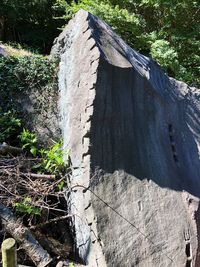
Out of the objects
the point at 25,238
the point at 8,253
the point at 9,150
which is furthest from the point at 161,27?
the point at 8,253

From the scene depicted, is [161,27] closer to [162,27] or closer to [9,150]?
[162,27]

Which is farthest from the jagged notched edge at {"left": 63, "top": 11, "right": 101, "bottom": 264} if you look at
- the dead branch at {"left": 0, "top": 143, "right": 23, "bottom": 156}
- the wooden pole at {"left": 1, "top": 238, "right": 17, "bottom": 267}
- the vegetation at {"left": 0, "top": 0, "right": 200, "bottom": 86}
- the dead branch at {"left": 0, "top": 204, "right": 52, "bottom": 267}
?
the vegetation at {"left": 0, "top": 0, "right": 200, "bottom": 86}

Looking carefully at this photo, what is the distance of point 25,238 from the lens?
3.10 metres

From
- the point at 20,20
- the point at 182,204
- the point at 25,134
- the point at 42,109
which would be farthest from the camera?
the point at 20,20

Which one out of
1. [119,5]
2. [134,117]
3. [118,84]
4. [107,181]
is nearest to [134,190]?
[107,181]

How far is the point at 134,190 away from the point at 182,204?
0.49m

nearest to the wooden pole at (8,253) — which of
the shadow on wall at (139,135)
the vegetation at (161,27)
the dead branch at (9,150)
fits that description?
the shadow on wall at (139,135)

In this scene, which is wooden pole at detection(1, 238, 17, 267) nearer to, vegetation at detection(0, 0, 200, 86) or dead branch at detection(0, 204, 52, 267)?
dead branch at detection(0, 204, 52, 267)

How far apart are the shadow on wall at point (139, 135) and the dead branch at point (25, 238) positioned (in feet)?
2.62

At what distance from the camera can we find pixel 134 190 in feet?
10.5

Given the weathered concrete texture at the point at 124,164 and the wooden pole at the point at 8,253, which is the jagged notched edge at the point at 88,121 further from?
the wooden pole at the point at 8,253

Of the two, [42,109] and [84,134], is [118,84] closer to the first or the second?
[84,134]

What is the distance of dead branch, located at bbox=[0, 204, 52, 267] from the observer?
3043mm

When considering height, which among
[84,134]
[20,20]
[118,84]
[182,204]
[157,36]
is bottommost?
[182,204]
